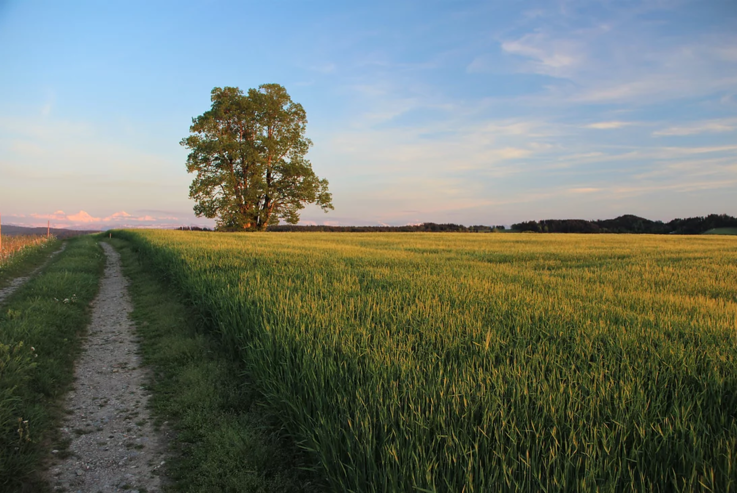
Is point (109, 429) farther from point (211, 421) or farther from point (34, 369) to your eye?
point (34, 369)

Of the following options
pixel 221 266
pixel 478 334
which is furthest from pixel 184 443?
pixel 221 266

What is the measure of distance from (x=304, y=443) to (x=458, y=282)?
18.3ft

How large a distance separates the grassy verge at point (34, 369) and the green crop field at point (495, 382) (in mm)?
2185

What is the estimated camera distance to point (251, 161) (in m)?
39.7

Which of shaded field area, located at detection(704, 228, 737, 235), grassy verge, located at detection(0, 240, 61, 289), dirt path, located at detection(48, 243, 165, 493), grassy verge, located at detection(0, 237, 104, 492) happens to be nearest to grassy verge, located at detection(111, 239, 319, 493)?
dirt path, located at detection(48, 243, 165, 493)

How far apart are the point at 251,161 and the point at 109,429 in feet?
125

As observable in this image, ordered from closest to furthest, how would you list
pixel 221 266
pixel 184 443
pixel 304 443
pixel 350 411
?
pixel 350 411, pixel 304 443, pixel 184 443, pixel 221 266

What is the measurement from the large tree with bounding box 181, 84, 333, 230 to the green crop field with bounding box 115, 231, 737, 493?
3455 centimetres

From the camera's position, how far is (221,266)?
36.6 ft

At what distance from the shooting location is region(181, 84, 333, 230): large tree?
129 ft

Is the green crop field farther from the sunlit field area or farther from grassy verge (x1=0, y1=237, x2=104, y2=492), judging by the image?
the sunlit field area

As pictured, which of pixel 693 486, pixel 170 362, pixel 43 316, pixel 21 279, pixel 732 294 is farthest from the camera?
pixel 21 279

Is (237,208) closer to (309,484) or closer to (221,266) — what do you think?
(221,266)

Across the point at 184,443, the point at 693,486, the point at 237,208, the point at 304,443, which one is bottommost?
the point at 184,443
